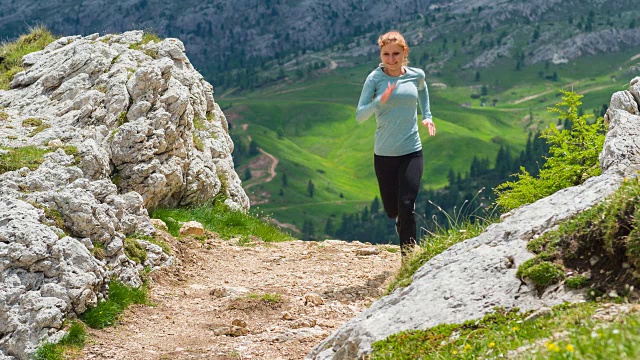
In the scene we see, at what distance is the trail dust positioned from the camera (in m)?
9.45

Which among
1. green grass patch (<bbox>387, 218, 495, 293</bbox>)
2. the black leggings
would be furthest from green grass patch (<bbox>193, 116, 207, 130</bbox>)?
green grass patch (<bbox>387, 218, 495, 293</bbox>)

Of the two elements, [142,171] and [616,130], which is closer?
[616,130]

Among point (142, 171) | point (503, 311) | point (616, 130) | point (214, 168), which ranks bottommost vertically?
point (214, 168)

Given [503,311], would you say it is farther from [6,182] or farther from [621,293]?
[6,182]

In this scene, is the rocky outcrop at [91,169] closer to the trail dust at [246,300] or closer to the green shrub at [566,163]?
the trail dust at [246,300]

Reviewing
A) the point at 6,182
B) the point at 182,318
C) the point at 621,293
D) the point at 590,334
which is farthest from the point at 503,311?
the point at 6,182

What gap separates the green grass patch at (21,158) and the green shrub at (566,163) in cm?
800

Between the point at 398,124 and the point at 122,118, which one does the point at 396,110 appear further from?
the point at 122,118

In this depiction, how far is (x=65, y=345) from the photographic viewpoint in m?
9.43

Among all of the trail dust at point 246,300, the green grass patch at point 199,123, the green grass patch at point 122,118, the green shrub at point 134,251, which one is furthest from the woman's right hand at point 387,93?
the green grass patch at point 199,123

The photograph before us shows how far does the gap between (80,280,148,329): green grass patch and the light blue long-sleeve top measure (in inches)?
178

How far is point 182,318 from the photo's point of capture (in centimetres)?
1084

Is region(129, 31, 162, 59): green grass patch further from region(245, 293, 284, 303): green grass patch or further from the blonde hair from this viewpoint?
the blonde hair

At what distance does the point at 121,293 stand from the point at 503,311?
6811 millimetres
